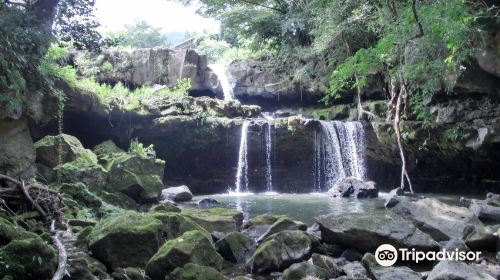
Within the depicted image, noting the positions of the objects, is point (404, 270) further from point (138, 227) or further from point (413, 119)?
point (413, 119)

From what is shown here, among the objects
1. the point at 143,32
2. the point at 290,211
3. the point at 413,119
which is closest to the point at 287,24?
the point at 413,119

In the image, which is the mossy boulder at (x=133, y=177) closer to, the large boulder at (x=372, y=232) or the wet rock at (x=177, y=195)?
the wet rock at (x=177, y=195)

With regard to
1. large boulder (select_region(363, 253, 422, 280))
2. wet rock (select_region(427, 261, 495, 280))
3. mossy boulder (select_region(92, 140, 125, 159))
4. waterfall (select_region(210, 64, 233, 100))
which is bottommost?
large boulder (select_region(363, 253, 422, 280))

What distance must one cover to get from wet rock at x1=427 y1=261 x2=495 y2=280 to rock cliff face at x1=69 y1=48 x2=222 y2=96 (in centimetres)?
1623

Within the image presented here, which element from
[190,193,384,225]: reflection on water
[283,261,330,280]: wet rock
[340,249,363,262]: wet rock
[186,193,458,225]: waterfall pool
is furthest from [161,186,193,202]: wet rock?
[283,261,330,280]: wet rock

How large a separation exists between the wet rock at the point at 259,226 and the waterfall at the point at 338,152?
326 inches

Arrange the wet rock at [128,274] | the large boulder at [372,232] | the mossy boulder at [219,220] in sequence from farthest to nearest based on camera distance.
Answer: the mossy boulder at [219,220] < the large boulder at [372,232] < the wet rock at [128,274]

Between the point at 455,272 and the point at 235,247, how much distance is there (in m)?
3.21

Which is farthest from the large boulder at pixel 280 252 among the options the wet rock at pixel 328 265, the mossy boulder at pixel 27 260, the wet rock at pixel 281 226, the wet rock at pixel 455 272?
the mossy boulder at pixel 27 260

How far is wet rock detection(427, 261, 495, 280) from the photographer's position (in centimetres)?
474

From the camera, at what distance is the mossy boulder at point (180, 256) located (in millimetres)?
5477

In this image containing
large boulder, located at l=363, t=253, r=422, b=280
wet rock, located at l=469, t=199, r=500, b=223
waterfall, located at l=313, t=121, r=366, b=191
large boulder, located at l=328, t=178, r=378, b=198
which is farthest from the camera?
waterfall, located at l=313, t=121, r=366, b=191

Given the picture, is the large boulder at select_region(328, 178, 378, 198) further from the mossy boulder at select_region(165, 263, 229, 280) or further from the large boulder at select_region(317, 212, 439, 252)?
the mossy boulder at select_region(165, 263, 229, 280)

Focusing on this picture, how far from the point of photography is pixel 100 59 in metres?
19.6
